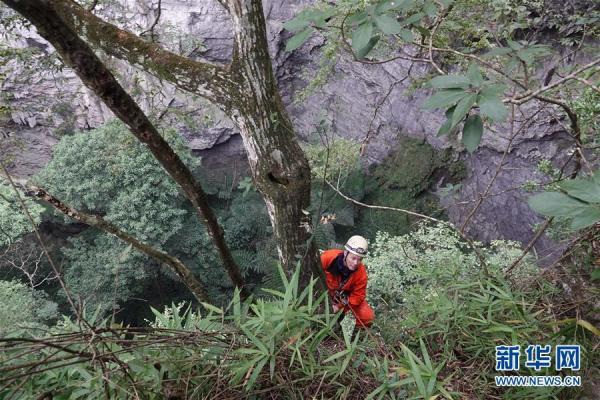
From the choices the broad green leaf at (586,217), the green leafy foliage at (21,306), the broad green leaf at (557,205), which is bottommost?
the green leafy foliage at (21,306)

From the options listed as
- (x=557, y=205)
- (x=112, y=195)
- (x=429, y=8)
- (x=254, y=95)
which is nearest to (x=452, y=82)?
(x=557, y=205)

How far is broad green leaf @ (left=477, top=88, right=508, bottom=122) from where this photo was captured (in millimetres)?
793

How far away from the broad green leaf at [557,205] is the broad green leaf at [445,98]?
0.78ft

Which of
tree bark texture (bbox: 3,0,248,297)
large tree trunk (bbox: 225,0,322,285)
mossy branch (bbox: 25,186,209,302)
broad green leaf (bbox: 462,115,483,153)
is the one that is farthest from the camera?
large tree trunk (bbox: 225,0,322,285)

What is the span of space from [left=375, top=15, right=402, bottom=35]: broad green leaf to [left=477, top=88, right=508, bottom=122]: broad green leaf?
8.4 inches

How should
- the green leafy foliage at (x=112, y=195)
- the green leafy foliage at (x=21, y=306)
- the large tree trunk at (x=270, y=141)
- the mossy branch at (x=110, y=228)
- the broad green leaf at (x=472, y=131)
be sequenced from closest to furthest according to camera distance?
the broad green leaf at (x=472, y=131), the mossy branch at (x=110, y=228), the large tree trunk at (x=270, y=141), the green leafy foliage at (x=21, y=306), the green leafy foliage at (x=112, y=195)

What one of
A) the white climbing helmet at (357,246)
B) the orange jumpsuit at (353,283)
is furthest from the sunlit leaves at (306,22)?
the orange jumpsuit at (353,283)

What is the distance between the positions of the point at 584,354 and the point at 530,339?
0.60 feet

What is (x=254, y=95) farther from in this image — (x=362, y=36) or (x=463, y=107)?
(x=463, y=107)

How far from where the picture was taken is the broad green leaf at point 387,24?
0.88m

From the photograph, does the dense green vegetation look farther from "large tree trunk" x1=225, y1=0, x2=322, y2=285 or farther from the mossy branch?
"large tree trunk" x1=225, y1=0, x2=322, y2=285

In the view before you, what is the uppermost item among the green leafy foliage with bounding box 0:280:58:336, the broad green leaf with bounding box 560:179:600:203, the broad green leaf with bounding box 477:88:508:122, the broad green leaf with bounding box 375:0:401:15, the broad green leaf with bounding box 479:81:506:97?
the broad green leaf with bounding box 375:0:401:15

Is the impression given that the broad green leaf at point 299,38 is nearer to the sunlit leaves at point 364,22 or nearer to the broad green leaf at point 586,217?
the sunlit leaves at point 364,22

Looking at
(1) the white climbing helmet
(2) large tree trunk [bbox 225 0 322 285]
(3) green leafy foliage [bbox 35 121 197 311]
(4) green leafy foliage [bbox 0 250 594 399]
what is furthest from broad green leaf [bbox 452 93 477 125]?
(3) green leafy foliage [bbox 35 121 197 311]
